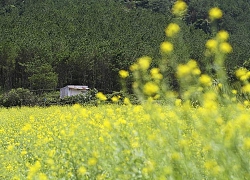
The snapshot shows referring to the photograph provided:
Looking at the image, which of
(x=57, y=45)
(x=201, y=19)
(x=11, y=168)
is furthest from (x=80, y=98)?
(x=201, y=19)

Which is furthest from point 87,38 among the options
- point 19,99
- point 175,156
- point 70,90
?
point 175,156

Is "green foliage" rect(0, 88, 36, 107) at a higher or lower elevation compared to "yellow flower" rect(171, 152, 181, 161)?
lower

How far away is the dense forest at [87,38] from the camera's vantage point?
4238cm

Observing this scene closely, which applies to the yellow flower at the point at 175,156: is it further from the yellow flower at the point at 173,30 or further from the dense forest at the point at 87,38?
the dense forest at the point at 87,38

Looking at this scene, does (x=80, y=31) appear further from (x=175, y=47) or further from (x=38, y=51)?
(x=175, y=47)

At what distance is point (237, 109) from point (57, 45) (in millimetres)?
45923

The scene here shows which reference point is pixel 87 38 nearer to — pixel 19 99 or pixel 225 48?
pixel 19 99

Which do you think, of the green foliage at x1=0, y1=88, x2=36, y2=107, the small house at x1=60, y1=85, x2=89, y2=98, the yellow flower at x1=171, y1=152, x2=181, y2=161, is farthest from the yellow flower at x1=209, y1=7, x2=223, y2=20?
the small house at x1=60, y1=85, x2=89, y2=98

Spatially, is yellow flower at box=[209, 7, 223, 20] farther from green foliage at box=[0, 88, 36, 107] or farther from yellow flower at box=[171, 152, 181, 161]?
green foliage at box=[0, 88, 36, 107]

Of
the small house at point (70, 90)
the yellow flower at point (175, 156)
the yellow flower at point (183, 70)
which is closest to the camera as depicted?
the yellow flower at point (183, 70)

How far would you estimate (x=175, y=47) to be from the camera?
2572 mm

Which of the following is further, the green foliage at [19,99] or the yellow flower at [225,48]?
the green foliage at [19,99]

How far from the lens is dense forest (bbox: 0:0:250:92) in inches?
1668

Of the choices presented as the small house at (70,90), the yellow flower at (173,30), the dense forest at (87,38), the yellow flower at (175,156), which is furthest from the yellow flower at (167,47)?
the small house at (70,90)
